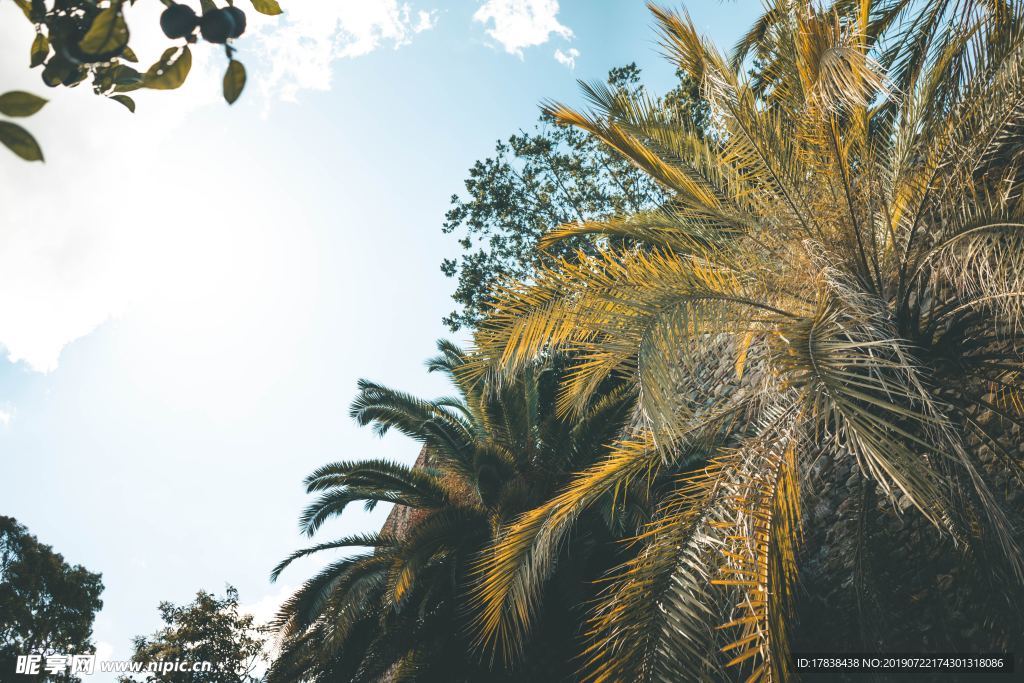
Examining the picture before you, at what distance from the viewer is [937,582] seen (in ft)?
16.9

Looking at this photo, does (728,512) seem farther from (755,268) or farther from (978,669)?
(978,669)

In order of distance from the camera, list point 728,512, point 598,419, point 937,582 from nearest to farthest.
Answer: point 728,512 → point 937,582 → point 598,419

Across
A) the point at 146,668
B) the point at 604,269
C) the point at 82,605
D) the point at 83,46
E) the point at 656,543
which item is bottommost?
the point at 146,668

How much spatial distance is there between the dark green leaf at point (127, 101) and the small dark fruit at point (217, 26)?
0.23m

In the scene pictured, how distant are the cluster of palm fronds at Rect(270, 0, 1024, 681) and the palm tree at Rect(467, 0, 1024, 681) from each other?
17mm

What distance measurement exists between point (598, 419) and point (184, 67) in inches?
278

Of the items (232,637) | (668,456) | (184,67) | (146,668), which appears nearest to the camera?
(184,67)

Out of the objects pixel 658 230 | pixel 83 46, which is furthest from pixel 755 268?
pixel 83 46

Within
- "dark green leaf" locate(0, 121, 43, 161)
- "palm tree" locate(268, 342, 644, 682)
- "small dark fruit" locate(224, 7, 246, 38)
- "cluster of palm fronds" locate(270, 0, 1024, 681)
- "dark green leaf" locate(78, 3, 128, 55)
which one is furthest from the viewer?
"palm tree" locate(268, 342, 644, 682)

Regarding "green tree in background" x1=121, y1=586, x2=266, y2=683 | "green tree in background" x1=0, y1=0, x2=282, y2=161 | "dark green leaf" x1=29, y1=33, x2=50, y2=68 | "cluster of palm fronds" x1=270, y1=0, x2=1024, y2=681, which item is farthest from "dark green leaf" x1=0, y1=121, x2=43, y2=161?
"green tree in background" x1=121, y1=586, x2=266, y2=683

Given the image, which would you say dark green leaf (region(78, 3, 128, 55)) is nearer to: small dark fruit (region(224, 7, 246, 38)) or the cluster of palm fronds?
small dark fruit (region(224, 7, 246, 38))

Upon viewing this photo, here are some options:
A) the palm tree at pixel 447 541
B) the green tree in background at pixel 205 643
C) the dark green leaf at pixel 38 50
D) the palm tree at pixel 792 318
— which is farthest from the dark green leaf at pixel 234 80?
the green tree in background at pixel 205 643

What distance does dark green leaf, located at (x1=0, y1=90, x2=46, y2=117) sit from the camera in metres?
0.77

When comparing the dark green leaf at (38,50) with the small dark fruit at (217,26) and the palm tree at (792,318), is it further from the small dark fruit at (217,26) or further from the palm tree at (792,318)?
the palm tree at (792,318)
